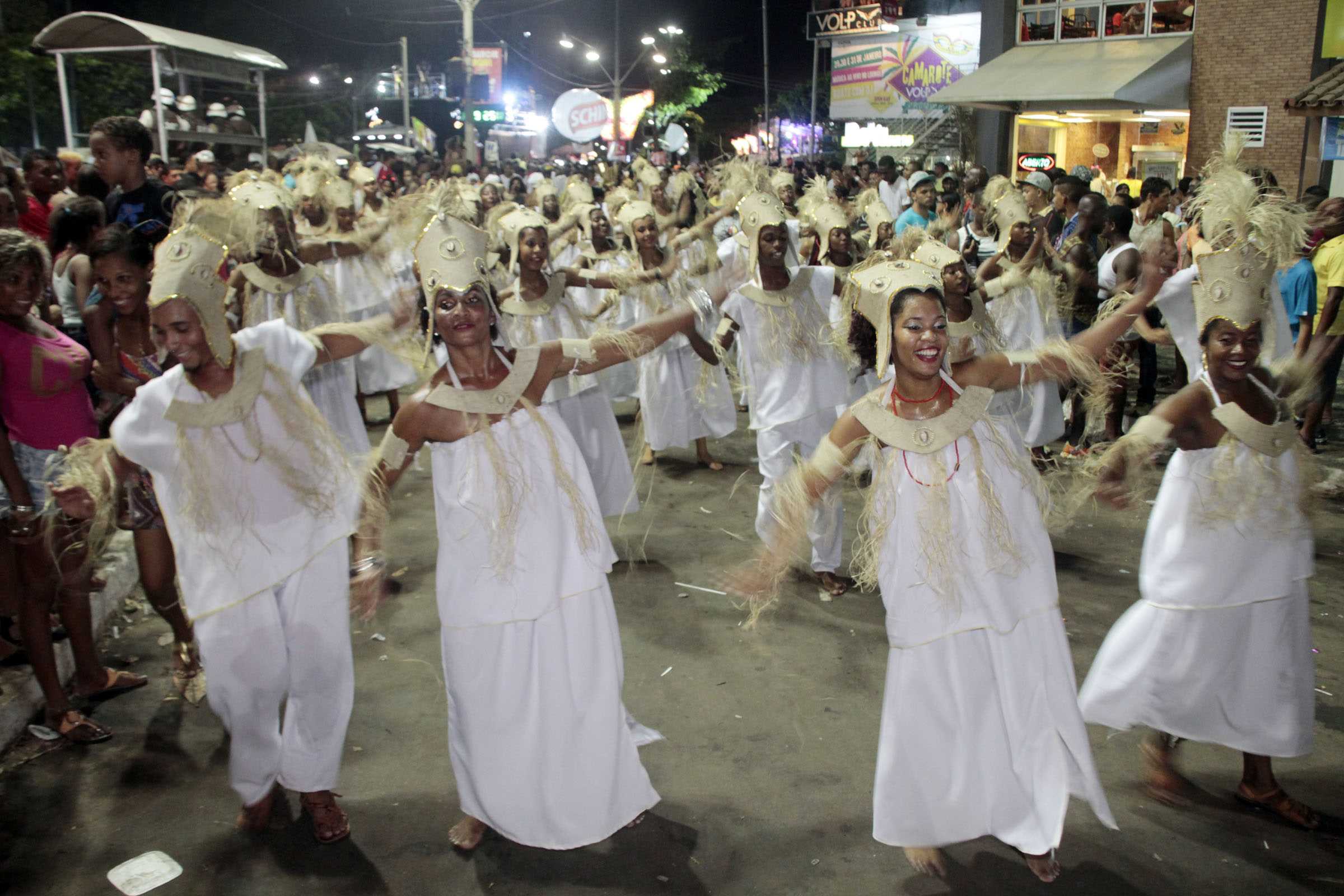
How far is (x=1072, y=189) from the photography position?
1041 centimetres

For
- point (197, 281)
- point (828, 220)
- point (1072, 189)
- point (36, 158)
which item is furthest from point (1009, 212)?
point (36, 158)

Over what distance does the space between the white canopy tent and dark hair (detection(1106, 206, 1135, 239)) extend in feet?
38.4

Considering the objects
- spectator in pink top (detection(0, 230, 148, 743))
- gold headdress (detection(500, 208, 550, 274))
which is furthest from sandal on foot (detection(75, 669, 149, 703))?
gold headdress (detection(500, 208, 550, 274))

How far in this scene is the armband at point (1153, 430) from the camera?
11.2ft

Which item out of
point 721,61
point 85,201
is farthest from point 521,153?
point 85,201

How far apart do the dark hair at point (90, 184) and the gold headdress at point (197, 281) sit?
3616 millimetres

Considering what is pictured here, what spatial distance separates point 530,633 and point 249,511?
1015 millimetres

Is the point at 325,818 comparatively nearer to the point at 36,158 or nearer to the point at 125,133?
the point at 125,133

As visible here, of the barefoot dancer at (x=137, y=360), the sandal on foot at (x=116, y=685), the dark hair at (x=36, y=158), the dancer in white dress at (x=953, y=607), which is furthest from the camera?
the dark hair at (x=36, y=158)

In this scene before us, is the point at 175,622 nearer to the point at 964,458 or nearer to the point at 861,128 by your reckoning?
the point at 964,458

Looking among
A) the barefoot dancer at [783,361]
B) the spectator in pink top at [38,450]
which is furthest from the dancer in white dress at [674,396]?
the spectator in pink top at [38,450]

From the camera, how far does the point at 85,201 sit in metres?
5.51

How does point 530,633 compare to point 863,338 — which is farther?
point 863,338

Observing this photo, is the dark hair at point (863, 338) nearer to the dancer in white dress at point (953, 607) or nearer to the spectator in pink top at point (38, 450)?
the dancer in white dress at point (953, 607)
